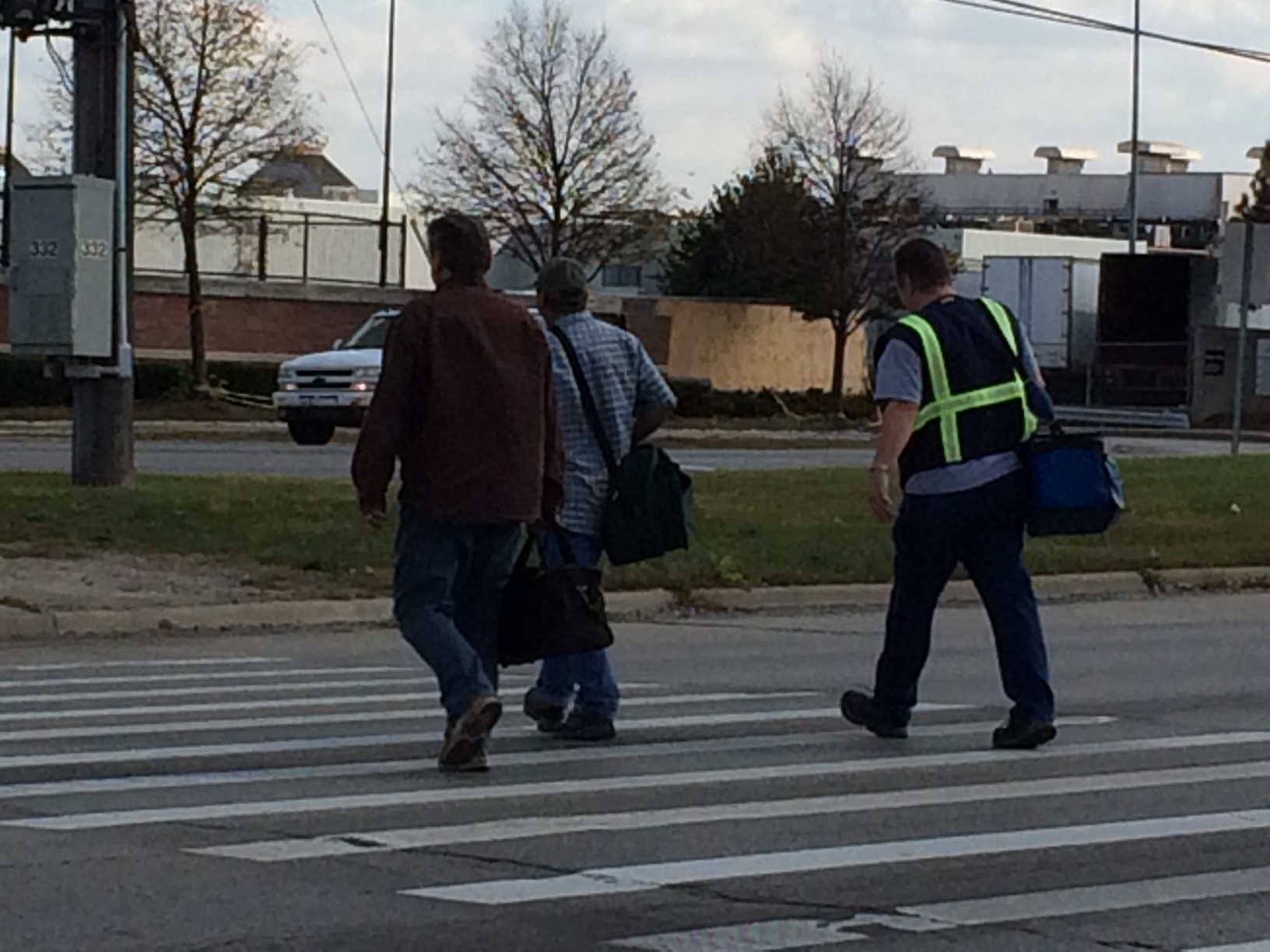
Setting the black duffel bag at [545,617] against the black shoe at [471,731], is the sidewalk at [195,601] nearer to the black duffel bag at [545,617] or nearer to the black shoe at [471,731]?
the black duffel bag at [545,617]

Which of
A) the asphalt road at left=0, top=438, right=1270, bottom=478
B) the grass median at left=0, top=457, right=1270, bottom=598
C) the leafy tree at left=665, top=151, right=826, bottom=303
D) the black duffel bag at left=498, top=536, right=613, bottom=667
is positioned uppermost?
the leafy tree at left=665, top=151, right=826, bottom=303

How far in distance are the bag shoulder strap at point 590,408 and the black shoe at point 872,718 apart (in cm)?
130

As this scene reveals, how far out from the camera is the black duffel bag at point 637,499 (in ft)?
29.5

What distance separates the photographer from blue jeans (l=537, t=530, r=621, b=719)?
9102 mm

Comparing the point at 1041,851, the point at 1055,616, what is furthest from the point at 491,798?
the point at 1055,616

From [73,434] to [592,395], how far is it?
1028cm

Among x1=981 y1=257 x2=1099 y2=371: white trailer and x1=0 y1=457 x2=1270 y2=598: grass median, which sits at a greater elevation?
x1=981 y1=257 x2=1099 y2=371: white trailer

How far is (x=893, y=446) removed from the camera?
874 centimetres

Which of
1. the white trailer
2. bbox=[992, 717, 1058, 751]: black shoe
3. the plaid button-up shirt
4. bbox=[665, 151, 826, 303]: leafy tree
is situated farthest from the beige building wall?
bbox=[992, 717, 1058, 751]: black shoe

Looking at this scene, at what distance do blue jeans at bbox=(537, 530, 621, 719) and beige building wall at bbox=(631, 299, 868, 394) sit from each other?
148 feet

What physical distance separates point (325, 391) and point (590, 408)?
75.4ft

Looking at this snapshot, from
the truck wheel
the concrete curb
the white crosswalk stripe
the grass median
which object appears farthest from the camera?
the truck wheel

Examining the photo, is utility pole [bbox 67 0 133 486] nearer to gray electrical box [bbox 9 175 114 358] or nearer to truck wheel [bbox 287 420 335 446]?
gray electrical box [bbox 9 175 114 358]

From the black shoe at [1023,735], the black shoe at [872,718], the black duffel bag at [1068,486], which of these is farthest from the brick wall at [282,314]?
the black duffel bag at [1068,486]
